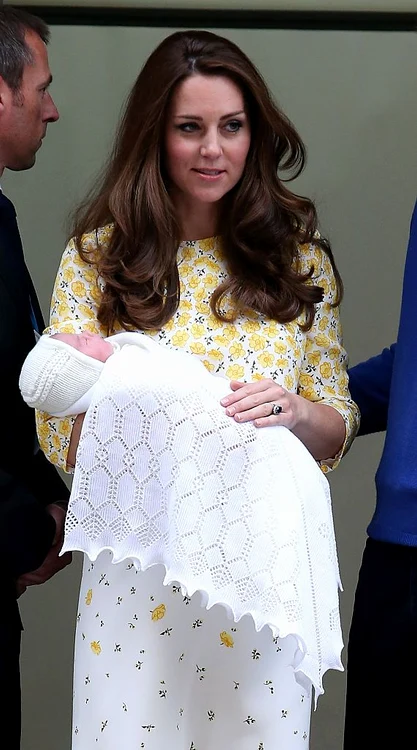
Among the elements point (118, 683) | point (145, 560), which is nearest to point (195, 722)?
point (118, 683)

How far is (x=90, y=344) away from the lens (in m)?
1.96

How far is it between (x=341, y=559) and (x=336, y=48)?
62.6 inches

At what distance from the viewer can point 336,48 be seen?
3297mm

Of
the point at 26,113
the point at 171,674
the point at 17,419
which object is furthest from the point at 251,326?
the point at 26,113

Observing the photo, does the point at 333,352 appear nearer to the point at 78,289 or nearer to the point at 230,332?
the point at 230,332

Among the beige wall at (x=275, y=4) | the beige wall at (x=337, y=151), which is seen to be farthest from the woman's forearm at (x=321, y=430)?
the beige wall at (x=275, y=4)

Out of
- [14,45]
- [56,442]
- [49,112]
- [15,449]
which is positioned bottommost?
[15,449]

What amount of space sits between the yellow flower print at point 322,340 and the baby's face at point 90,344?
0.48 m

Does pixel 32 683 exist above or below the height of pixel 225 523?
below

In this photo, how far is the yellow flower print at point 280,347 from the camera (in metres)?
2.16

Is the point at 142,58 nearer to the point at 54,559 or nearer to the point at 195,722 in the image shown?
the point at 54,559

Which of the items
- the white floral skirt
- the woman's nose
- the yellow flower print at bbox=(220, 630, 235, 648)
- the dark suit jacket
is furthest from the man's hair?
the yellow flower print at bbox=(220, 630, 235, 648)

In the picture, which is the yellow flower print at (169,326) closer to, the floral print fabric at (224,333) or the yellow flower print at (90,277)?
the floral print fabric at (224,333)

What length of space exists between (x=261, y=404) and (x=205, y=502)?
20cm
